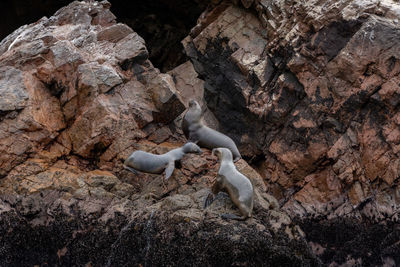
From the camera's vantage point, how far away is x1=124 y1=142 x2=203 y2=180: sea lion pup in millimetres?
8820

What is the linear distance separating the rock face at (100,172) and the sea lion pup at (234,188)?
12cm

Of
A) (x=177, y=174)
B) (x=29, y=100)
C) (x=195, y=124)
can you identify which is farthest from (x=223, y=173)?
(x=29, y=100)

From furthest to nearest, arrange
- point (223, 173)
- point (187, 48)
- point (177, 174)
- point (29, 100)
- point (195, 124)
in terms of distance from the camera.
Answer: point (187, 48)
point (195, 124)
point (29, 100)
point (177, 174)
point (223, 173)

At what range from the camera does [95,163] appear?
948 cm

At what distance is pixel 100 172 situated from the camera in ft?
29.8

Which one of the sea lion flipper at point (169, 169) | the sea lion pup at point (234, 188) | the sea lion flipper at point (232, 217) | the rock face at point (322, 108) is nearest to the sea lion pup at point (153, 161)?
the sea lion flipper at point (169, 169)

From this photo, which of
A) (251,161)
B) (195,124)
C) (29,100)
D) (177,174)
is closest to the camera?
(177,174)

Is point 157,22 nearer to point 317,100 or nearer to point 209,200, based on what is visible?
point 317,100

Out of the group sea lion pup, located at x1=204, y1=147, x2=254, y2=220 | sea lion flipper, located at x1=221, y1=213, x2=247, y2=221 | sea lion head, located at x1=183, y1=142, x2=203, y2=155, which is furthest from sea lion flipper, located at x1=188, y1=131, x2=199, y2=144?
sea lion flipper, located at x1=221, y1=213, x2=247, y2=221

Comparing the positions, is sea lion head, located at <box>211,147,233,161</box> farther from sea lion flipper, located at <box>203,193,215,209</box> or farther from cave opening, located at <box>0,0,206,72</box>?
cave opening, located at <box>0,0,206,72</box>

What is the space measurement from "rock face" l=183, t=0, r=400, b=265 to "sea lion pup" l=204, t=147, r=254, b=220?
1.97m

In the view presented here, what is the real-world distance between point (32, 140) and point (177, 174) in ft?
7.75

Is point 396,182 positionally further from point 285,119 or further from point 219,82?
point 219,82

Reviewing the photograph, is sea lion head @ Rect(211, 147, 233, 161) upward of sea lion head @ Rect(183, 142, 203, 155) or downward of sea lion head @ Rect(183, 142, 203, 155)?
upward
